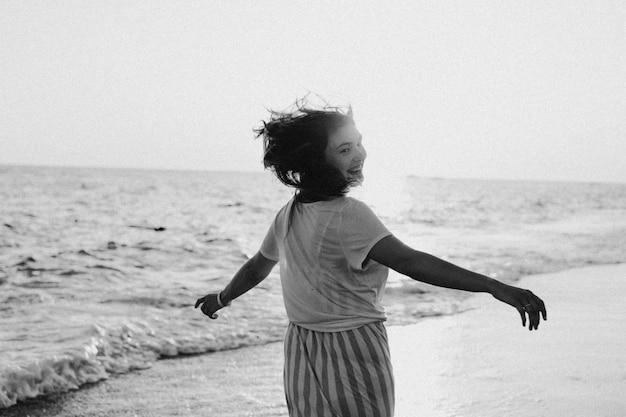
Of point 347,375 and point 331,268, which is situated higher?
point 331,268

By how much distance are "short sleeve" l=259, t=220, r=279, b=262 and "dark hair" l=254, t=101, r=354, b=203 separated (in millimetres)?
231

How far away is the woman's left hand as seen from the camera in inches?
73.6

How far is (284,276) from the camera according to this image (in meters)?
2.37

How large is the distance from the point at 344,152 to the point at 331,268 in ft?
1.28

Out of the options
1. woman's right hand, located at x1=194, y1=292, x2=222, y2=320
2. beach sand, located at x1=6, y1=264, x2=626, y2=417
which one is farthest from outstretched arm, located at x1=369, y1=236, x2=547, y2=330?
beach sand, located at x1=6, y1=264, x2=626, y2=417

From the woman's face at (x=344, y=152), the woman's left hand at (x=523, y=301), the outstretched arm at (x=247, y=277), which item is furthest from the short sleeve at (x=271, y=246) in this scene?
the woman's left hand at (x=523, y=301)

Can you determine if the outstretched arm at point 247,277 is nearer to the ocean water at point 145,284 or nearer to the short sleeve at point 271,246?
the short sleeve at point 271,246

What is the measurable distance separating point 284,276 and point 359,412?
0.53 metres

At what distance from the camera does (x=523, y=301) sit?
6.22 ft

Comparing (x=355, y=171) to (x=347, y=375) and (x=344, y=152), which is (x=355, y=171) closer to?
(x=344, y=152)

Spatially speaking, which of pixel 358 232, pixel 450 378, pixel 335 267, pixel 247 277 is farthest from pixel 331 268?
pixel 450 378

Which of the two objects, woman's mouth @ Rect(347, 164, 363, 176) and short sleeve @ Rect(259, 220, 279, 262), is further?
short sleeve @ Rect(259, 220, 279, 262)

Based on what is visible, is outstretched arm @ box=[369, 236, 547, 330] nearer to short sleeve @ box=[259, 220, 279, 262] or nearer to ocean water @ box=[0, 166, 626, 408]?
short sleeve @ box=[259, 220, 279, 262]

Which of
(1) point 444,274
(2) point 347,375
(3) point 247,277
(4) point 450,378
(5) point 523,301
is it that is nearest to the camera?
(5) point 523,301
